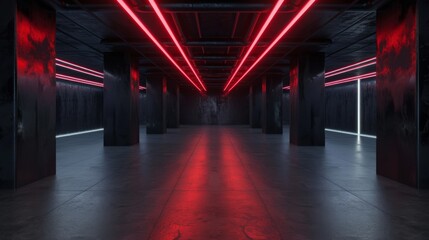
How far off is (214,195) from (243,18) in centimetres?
630

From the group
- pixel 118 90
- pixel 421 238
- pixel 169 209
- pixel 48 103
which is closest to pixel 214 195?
pixel 169 209

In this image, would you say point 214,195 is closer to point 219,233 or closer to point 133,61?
point 219,233

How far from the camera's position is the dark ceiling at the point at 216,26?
8719 mm

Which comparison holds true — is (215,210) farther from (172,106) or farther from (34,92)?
(172,106)

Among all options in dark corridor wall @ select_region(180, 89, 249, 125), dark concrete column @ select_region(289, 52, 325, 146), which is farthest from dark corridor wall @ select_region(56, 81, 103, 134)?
dark concrete column @ select_region(289, 52, 325, 146)

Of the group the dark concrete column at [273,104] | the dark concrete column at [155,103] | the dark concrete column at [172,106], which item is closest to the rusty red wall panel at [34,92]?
the dark concrete column at [155,103]

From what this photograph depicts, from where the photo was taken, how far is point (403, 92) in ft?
26.0

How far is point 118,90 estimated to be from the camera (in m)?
16.6

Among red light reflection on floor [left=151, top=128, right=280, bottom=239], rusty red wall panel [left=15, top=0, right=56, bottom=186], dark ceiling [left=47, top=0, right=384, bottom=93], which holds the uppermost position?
dark ceiling [left=47, top=0, right=384, bottom=93]

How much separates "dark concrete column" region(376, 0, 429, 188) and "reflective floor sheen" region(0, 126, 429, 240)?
0.54 meters

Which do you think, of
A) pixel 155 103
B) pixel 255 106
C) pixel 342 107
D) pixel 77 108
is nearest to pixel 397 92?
pixel 155 103

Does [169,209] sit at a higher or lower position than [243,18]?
lower

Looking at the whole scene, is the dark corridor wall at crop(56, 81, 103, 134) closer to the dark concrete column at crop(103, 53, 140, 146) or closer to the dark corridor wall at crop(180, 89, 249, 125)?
the dark concrete column at crop(103, 53, 140, 146)

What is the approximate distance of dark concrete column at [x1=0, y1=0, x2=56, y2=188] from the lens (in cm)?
740
